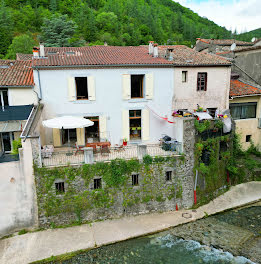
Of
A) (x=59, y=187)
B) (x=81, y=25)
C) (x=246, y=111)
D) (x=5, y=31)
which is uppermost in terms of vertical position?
(x=81, y=25)

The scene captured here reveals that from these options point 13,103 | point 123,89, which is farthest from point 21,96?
point 123,89

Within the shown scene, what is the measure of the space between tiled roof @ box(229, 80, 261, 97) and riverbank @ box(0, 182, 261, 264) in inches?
364

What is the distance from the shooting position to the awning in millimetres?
14898

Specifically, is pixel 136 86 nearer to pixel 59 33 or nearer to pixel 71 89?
pixel 71 89

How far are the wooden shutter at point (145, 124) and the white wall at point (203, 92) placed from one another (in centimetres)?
226

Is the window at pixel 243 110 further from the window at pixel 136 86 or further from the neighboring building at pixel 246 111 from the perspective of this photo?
the window at pixel 136 86

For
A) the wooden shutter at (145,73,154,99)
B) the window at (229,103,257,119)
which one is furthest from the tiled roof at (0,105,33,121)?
the window at (229,103,257,119)

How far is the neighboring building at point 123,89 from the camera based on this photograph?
15688 millimetres

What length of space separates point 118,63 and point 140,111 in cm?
400

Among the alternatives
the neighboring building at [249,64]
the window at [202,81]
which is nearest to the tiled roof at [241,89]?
the neighboring building at [249,64]

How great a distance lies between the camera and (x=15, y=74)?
16297 mm

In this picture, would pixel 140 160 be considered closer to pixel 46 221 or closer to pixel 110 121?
pixel 110 121

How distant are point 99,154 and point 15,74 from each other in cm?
836

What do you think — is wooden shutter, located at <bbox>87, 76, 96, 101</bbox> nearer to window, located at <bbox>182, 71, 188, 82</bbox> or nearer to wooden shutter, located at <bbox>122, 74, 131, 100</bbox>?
wooden shutter, located at <bbox>122, 74, 131, 100</bbox>
